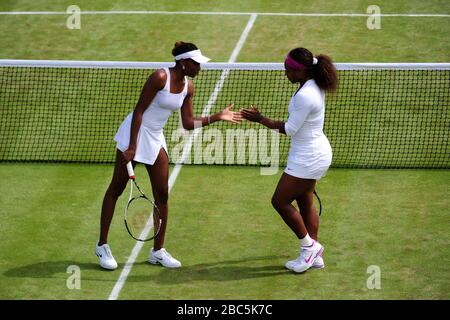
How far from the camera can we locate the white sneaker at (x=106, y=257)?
35.7 feet

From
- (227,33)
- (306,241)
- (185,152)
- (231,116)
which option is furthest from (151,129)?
(227,33)

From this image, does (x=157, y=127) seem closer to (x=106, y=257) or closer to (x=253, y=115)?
(x=253, y=115)

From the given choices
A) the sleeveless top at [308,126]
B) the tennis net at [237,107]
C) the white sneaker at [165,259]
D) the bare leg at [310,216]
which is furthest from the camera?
the tennis net at [237,107]

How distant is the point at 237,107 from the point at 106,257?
5.85 m

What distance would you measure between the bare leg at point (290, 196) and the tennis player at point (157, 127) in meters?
0.85

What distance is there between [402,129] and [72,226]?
228 inches

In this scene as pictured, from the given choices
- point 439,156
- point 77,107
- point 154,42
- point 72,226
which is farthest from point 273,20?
point 72,226

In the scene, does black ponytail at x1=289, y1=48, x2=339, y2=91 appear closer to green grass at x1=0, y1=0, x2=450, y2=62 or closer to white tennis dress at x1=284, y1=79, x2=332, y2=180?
white tennis dress at x1=284, y1=79, x2=332, y2=180

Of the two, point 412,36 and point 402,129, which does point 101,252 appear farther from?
point 412,36

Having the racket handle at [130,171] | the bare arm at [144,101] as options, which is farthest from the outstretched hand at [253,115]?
the racket handle at [130,171]

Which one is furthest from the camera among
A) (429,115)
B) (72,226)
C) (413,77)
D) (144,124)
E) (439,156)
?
(413,77)

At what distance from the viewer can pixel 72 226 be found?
474 inches

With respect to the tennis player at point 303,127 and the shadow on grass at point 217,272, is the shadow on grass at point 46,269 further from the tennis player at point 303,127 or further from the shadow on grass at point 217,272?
the tennis player at point 303,127

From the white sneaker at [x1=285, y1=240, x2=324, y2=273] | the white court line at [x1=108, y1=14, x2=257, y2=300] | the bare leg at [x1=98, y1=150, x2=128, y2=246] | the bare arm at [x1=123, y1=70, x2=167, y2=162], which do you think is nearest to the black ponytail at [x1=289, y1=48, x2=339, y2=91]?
the bare arm at [x1=123, y1=70, x2=167, y2=162]
